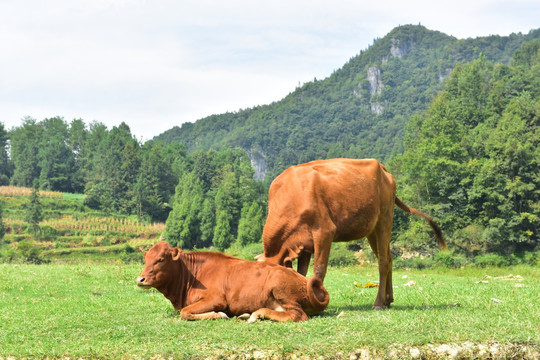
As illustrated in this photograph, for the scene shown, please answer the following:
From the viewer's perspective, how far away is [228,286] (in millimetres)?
9930

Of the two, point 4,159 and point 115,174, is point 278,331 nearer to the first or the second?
point 115,174

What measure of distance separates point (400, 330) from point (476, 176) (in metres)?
51.1

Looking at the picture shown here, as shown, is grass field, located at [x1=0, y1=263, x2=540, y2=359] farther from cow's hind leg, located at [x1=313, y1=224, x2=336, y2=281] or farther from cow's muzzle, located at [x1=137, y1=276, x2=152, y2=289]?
cow's hind leg, located at [x1=313, y1=224, x2=336, y2=281]

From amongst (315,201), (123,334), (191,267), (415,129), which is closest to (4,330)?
(123,334)

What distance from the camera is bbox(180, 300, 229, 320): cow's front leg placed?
31.6ft

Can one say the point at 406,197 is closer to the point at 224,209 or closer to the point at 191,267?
the point at 224,209

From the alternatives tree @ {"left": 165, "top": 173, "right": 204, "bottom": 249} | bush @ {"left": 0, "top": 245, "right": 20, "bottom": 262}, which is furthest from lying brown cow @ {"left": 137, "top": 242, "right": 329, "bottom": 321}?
tree @ {"left": 165, "top": 173, "right": 204, "bottom": 249}

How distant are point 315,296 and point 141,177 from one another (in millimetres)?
113571

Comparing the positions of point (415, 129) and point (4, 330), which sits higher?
point (415, 129)

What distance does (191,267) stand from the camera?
33.7 feet

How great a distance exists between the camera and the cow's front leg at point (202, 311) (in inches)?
379

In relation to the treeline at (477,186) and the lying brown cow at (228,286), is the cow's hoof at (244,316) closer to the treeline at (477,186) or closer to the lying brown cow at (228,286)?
the lying brown cow at (228,286)

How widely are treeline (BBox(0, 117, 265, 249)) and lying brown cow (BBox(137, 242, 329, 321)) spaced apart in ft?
228

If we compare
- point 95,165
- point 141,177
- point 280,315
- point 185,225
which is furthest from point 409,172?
point 95,165
